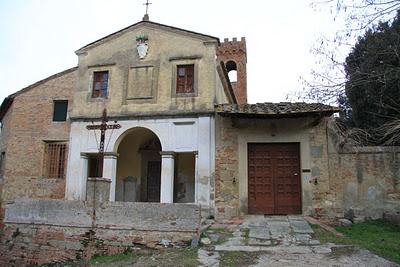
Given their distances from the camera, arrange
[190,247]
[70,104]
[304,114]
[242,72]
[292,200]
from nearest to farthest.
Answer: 1. [190,247]
2. [304,114]
3. [292,200]
4. [70,104]
5. [242,72]

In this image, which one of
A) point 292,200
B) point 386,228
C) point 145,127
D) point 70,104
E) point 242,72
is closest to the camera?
point 386,228

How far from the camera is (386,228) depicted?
10641 millimetres

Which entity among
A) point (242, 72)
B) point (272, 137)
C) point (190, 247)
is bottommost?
point (190, 247)

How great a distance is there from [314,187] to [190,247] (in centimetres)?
573

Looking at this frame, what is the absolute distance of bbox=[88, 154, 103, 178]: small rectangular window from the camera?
48.7 feet

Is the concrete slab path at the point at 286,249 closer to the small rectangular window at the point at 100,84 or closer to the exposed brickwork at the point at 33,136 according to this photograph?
the small rectangular window at the point at 100,84

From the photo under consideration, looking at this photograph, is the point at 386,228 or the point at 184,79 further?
the point at 184,79

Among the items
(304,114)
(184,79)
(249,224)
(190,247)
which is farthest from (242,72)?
(190,247)

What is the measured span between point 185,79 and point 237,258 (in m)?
8.04

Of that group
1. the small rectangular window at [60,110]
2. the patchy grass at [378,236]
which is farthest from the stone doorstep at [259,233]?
the small rectangular window at [60,110]

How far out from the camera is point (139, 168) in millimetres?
16047

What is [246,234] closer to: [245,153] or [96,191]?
[245,153]

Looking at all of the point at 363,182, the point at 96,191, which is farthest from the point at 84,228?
the point at 363,182

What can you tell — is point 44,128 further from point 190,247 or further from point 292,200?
point 292,200
